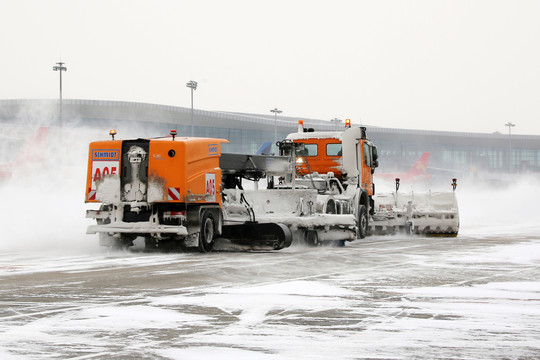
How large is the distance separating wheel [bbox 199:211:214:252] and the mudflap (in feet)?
1.87

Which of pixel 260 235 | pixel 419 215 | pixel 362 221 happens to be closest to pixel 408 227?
pixel 419 215

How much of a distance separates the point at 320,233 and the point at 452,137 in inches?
4449

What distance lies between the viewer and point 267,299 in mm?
9539

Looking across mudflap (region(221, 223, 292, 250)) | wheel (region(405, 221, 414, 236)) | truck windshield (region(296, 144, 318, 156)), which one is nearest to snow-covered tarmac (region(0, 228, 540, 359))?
mudflap (region(221, 223, 292, 250))

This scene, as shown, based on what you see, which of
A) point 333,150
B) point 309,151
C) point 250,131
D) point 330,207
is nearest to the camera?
point 330,207

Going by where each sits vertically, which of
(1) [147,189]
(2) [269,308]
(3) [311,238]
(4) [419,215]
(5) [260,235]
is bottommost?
(2) [269,308]

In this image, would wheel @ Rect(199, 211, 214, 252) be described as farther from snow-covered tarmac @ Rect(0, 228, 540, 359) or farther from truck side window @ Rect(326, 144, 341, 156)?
truck side window @ Rect(326, 144, 341, 156)

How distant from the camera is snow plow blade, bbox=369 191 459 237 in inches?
969

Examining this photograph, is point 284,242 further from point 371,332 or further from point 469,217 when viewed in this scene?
point 469,217

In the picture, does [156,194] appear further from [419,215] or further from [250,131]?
[250,131]

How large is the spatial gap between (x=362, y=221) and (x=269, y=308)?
14.0 metres

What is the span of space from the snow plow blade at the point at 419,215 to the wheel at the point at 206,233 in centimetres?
789

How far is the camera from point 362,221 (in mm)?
22609

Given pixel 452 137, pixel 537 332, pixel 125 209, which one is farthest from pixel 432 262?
pixel 452 137
